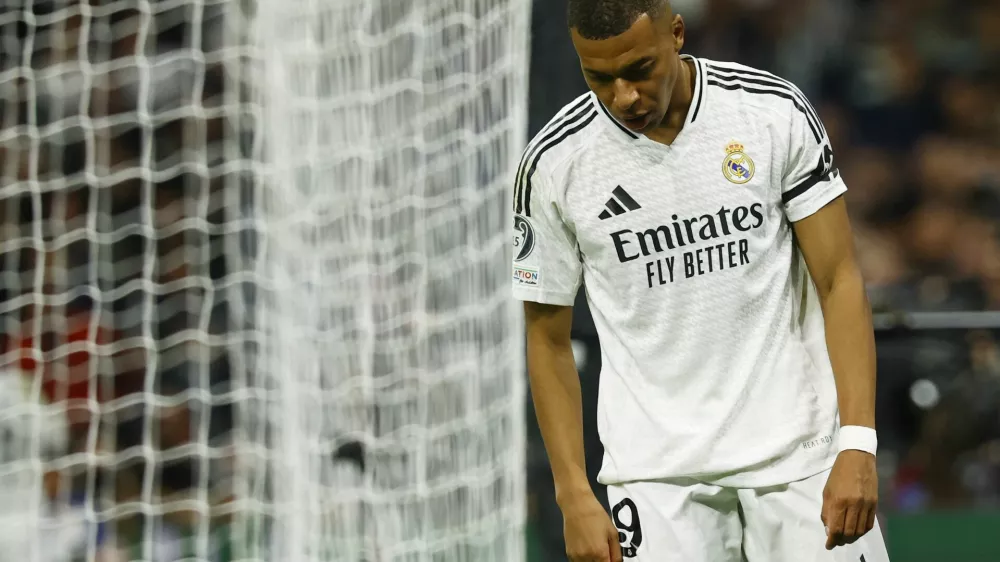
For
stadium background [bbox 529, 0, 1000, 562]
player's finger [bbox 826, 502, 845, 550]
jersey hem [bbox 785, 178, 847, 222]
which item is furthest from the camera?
stadium background [bbox 529, 0, 1000, 562]

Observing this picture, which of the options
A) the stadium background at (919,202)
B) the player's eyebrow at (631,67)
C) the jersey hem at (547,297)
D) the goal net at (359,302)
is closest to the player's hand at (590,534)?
the jersey hem at (547,297)

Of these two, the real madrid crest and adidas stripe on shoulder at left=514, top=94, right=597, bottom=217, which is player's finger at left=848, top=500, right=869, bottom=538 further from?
adidas stripe on shoulder at left=514, top=94, right=597, bottom=217

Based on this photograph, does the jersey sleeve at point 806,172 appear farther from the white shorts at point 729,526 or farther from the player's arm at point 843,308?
the white shorts at point 729,526

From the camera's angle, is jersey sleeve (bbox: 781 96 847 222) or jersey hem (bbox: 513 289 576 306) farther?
jersey hem (bbox: 513 289 576 306)

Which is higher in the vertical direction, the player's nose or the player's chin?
the player's nose

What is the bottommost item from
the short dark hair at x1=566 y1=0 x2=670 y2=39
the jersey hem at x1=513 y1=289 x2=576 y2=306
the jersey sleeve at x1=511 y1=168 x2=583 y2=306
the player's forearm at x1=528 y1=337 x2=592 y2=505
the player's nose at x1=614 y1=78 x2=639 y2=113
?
the player's forearm at x1=528 y1=337 x2=592 y2=505

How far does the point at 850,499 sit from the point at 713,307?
1.25 feet

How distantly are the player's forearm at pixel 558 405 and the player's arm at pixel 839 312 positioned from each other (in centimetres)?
43

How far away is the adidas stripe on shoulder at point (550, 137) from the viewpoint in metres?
2.13

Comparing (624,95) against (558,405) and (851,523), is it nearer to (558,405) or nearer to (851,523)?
(558,405)

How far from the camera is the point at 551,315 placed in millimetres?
2197

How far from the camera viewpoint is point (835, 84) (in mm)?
5648

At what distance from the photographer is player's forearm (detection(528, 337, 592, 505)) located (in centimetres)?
213

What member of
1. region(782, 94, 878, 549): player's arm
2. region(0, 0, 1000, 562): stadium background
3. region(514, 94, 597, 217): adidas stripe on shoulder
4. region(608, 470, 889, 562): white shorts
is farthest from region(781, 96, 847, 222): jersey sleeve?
region(0, 0, 1000, 562): stadium background
